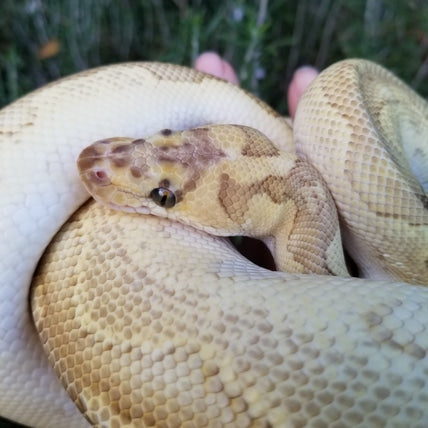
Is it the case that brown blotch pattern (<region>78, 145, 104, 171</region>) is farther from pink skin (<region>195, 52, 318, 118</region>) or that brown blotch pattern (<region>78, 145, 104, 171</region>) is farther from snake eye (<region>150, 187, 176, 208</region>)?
pink skin (<region>195, 52, 318, 118</region>)

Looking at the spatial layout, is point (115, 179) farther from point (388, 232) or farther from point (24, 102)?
point (388, 232)

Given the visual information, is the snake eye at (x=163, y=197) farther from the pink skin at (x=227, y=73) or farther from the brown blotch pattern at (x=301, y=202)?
the pink skin at (x=227, y=73)

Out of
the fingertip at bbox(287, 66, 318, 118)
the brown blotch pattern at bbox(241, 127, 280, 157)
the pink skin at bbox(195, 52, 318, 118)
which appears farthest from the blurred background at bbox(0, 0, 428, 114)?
the brown blotch pattern at bbox(241, 127, 280, 157)

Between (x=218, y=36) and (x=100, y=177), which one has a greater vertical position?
(x=218, y=36)

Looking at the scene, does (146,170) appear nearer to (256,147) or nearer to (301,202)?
(256,147)

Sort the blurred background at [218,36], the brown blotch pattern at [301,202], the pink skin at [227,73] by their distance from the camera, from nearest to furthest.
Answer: the brown blotch pattern at [301,202] → the pink skin at [227,73] → the blurred background at [218,36]

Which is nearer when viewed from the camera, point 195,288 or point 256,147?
point 195,288

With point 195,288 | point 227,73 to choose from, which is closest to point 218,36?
point 227,73

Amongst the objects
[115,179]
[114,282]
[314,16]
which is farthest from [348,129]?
[314,16]

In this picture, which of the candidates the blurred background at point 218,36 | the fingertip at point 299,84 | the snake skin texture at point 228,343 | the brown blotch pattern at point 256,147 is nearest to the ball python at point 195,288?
the snake skin texture at point 228,343
